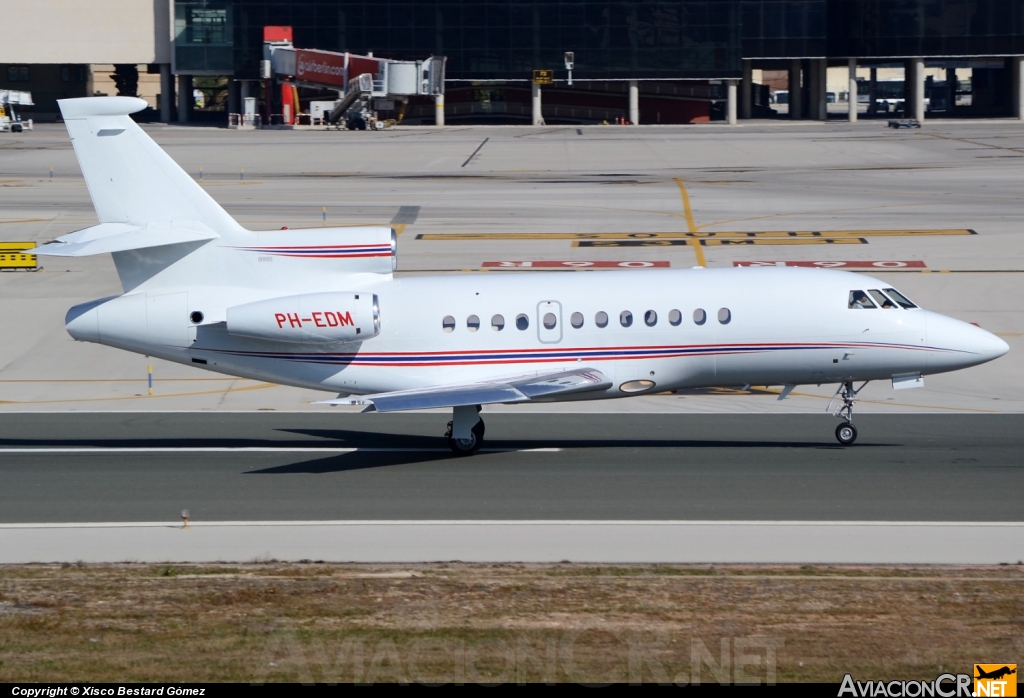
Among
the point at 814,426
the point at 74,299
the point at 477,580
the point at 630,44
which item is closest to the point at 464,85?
the point at 630,44

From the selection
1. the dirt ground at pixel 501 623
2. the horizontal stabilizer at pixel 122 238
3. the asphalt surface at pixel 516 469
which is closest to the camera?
the dirt ground at pixel 501 623

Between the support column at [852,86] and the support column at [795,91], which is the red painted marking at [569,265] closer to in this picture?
the support column at [852,86]

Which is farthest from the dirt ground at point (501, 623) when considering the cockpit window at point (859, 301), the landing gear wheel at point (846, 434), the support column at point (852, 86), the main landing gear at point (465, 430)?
the support column at point (852, 86)

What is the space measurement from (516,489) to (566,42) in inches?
4045

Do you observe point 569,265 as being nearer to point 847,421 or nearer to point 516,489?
point 847,421

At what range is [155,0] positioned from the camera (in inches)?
4963

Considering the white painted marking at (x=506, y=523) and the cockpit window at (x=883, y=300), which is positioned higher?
the cockpit window at (x=883, y=300)

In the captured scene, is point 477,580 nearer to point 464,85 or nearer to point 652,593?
point 652,593

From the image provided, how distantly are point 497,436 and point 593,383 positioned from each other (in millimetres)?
3858

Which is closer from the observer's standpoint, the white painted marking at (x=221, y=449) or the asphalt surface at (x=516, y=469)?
the asphalt surface at (x=516, y=469)

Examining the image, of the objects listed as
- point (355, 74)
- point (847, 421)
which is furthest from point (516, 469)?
point (355, 74)

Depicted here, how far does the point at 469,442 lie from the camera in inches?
916

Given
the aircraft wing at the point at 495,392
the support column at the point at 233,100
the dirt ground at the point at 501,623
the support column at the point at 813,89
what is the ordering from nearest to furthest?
the dirt ground at the point at 501,623 → the aircraft wing at the point at 495,392 → the support column at the point at 813,89 → the support column at the point at 233,100

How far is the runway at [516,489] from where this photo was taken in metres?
17.6
